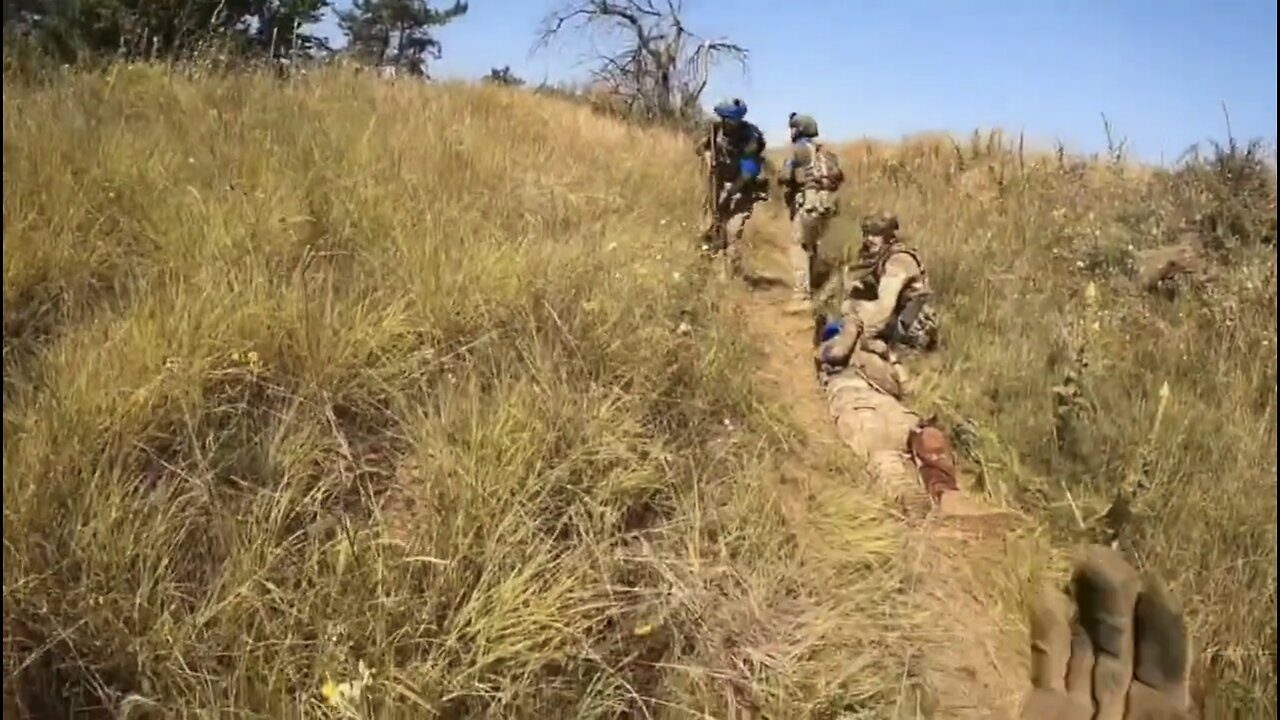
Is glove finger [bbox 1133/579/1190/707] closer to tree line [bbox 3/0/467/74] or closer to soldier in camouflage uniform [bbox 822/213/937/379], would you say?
soldier in camouflage uniform [bbox 822/213/937/379]

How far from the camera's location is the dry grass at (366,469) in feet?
7.41

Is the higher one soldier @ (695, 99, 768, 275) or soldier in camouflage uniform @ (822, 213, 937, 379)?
soldier @ (695, 99, 768, 275)

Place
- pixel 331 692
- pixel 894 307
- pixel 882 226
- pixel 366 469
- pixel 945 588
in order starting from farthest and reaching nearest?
pixel 882 226 < pixel 894 307 < pixel 945 588 < pixel 366 469 < pixel 331 692

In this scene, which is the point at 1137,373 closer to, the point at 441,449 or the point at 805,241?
the point at 805,241

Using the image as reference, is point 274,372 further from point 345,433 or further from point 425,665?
point 425,665

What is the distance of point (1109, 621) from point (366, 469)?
226 centimetres

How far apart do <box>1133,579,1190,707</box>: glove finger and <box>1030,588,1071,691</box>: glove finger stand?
20 cm

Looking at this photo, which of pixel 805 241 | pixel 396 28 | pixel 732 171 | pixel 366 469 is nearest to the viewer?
pixel 366 469

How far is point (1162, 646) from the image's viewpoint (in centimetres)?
282

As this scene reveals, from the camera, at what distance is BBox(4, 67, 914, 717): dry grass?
7.41 ft

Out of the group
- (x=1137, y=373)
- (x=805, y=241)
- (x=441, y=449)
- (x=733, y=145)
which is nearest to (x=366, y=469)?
(x=441, y=449)

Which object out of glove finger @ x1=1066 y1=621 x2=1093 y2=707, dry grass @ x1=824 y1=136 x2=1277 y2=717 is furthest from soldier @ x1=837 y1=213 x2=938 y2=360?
glove finger @ x1=1066 y1=621 x2=1093 y2=707

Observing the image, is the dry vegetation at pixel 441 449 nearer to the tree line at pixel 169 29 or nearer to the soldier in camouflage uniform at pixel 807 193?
the tree line at pixel 169 29

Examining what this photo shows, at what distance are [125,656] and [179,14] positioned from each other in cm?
492
